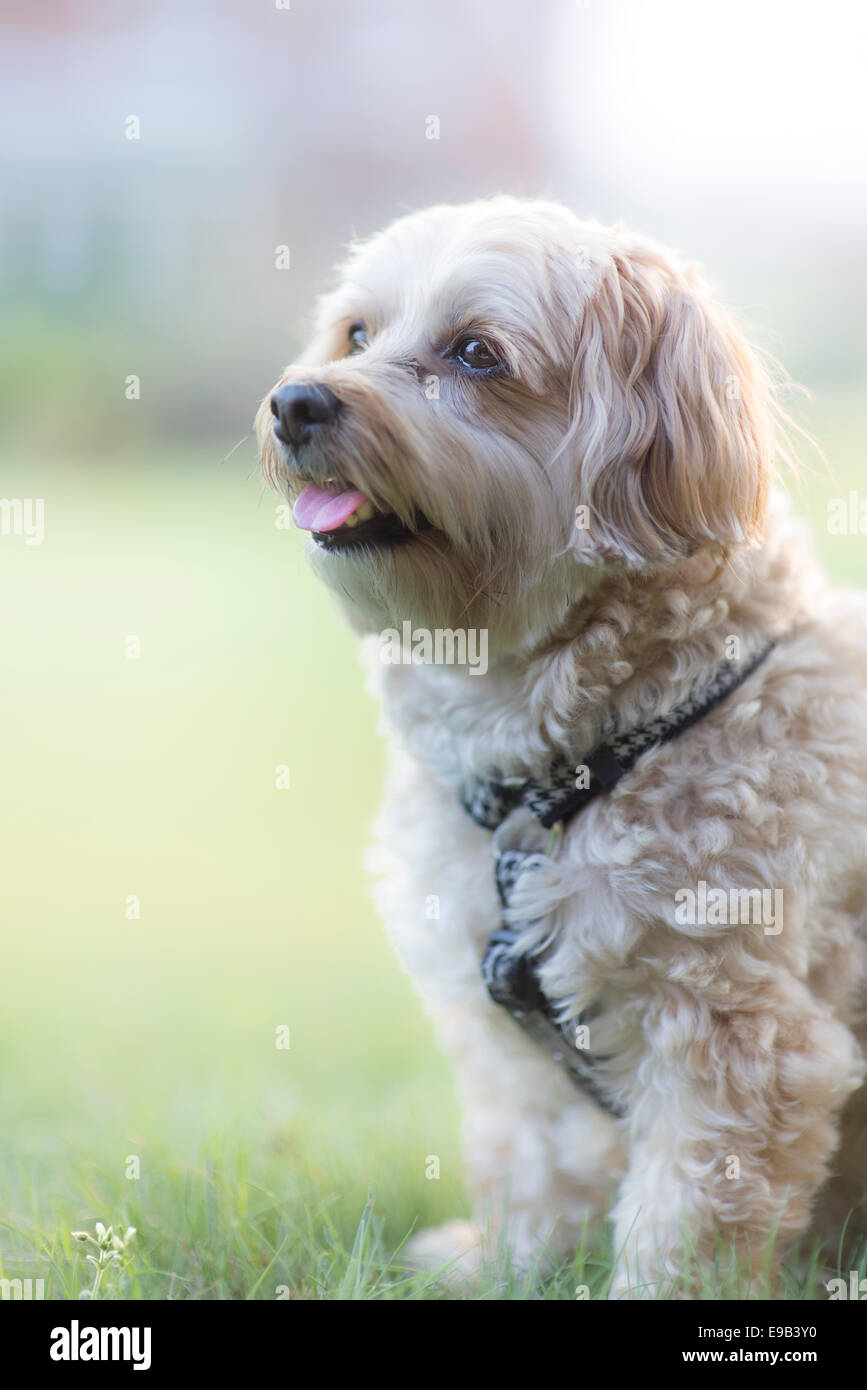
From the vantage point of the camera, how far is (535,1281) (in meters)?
2.59

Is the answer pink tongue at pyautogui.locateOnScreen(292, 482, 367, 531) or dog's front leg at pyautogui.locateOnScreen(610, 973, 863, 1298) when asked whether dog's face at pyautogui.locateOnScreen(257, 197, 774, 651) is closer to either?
pink tongue at pyautogui.locateOnScreen(292, 482, 367, 531)

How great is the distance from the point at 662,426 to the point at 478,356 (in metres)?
0.40

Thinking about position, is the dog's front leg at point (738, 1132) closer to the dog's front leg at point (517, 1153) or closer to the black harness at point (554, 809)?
the black harness at point (554, 809)

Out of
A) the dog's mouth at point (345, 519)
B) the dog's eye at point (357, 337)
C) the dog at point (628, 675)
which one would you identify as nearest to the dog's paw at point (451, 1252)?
the dog at point (628, 675)

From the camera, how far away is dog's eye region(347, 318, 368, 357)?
2.72 metres

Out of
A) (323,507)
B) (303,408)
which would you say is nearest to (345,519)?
(323,507)

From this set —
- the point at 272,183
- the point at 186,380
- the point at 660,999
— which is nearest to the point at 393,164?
the point at 272,183

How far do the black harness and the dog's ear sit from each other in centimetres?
31

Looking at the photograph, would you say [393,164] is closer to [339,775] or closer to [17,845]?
[339,775]

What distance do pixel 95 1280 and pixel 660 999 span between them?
1257 mm

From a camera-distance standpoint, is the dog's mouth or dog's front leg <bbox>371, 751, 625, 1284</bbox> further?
dog's front leg <bbox>371, 751, 625, 1284</bbox>

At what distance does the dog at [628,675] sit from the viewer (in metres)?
2.31

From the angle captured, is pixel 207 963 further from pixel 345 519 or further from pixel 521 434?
pixel 521 434

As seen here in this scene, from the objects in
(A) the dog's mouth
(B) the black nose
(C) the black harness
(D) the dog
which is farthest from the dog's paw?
(B) the black nose
